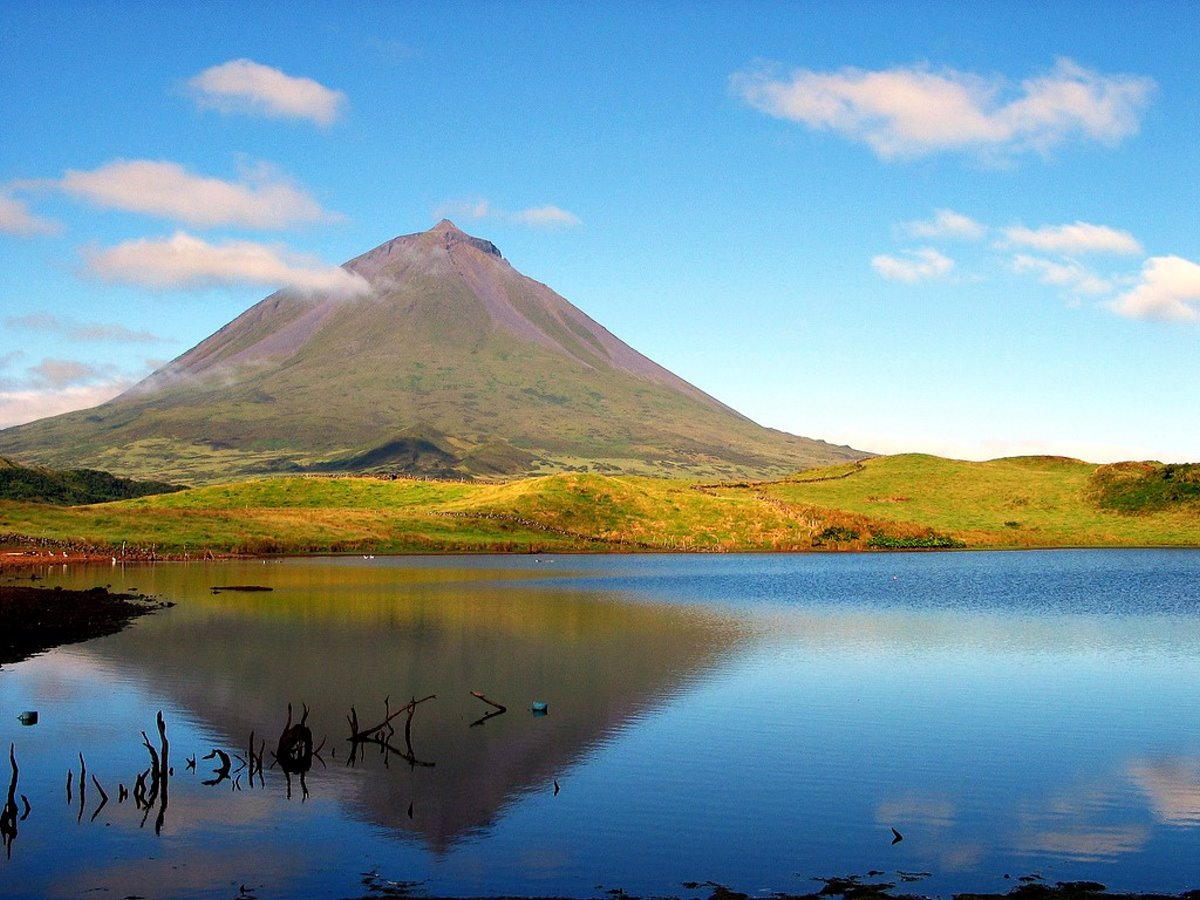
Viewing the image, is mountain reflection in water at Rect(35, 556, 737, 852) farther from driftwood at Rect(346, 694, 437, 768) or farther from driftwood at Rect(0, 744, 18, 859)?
driftwood at Rect(0, 744, 18, 859)

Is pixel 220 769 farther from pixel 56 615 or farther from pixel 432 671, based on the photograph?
pixel 56 615

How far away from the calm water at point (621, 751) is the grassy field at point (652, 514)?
61426 millimetres

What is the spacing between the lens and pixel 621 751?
3203cm

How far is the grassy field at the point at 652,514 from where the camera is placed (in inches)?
5089

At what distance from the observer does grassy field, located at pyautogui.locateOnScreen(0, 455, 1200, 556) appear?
5089 inches

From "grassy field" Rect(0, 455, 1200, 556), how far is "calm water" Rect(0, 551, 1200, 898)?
6143cm

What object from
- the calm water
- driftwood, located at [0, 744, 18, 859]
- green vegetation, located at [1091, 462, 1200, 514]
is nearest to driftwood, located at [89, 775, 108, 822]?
the calm water

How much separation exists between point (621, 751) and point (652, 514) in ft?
394

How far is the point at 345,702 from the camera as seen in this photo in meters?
39.0

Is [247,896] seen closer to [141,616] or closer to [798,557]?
[141,616]

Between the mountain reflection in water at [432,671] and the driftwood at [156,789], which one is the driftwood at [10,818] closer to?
the driftwood at [156,789]

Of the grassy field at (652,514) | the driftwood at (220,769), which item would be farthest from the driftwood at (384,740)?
the grassy field at (652,514)

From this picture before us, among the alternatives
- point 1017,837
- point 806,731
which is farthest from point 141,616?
point 1017,837

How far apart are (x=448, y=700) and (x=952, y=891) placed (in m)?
22.8
